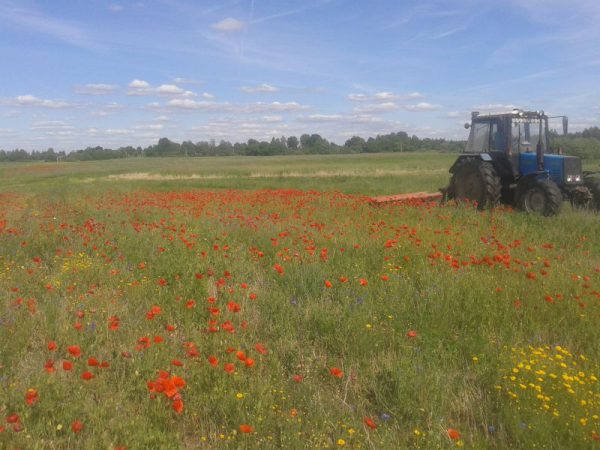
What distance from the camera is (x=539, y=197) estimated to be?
10.6 m

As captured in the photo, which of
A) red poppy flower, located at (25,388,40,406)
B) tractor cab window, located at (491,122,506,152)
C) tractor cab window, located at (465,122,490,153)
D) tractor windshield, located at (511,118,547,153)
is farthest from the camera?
tractor cab window, located at (465,122,490,153)

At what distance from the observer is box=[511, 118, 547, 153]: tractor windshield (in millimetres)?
11625

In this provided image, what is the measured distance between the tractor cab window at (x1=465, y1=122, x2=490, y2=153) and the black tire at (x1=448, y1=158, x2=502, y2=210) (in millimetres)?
350

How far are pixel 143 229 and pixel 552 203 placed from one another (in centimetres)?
823

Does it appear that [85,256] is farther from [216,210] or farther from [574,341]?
[574,341]

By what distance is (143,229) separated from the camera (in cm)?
805

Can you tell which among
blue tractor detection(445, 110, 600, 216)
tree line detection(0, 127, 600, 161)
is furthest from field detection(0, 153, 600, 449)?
tree line detection(0, 127, 600, 161)

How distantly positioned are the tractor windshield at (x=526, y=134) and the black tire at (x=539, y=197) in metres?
1.05

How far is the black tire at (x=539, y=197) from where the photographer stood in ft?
33.6

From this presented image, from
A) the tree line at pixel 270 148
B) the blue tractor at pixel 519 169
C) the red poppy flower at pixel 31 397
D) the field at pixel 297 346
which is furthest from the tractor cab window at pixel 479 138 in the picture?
the tree line at pixel 270 148

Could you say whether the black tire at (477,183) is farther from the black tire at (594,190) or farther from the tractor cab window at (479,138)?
the black tire at (594,190)

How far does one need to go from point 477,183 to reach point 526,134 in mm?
1612

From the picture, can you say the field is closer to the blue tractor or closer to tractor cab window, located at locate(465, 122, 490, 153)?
the blue tractor

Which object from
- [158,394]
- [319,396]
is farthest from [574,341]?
[158,394]
